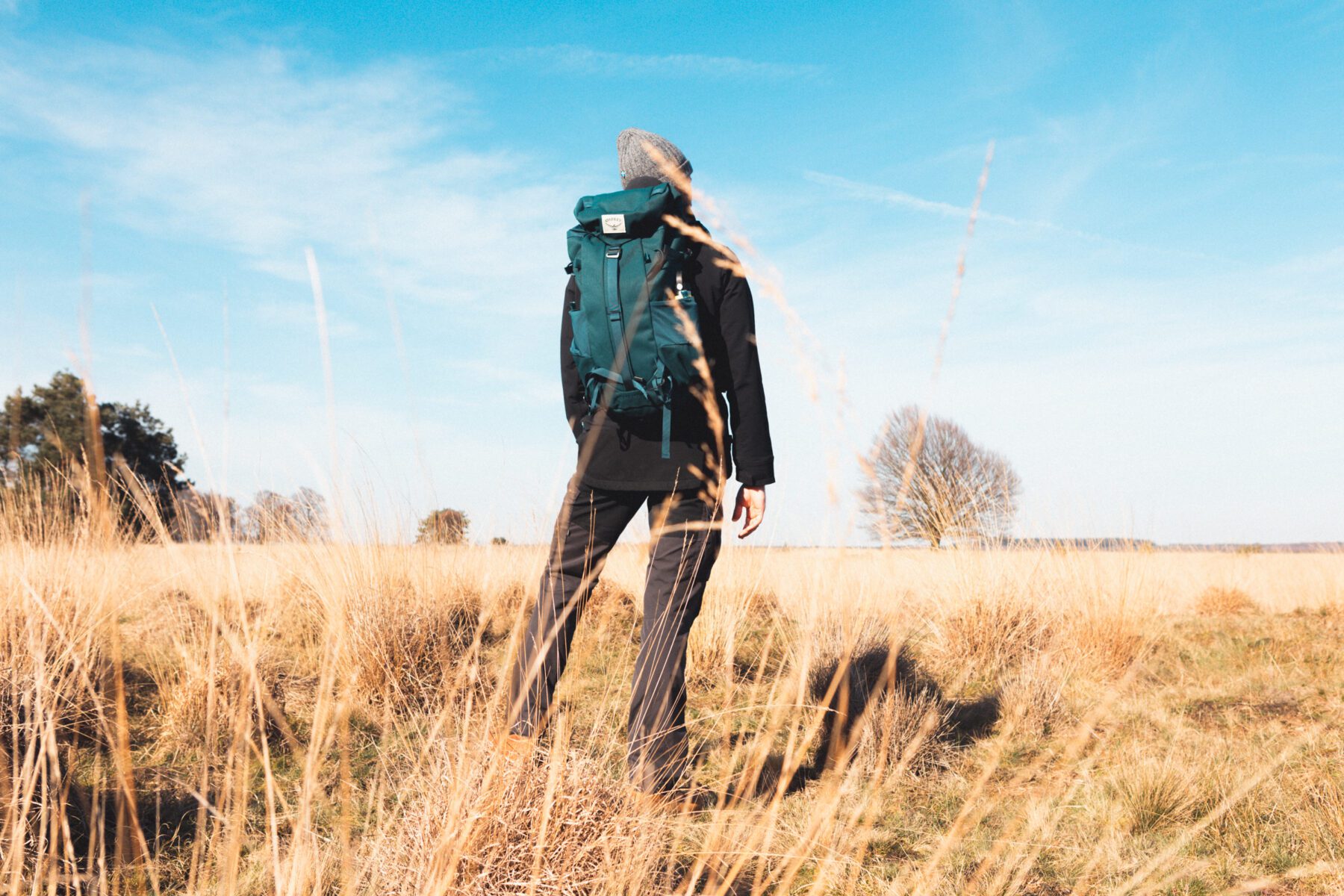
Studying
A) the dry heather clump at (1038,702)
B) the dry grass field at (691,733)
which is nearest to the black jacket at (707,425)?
the dry grass field at (691,733)

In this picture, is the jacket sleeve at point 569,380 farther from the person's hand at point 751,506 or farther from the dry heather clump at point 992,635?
the dry heather clump at point 992,635

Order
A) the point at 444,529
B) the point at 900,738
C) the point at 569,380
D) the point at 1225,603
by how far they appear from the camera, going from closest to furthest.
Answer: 1. the point at 569,380
2. the point at 900,738
3. the point at 444,529
4. the point at 1225,603

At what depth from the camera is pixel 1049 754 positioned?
2.81 metres

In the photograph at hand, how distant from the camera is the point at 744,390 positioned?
2121 millimetres

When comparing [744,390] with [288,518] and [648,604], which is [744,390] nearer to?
[648,604]

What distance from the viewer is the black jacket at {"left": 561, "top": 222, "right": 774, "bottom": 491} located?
2.10m

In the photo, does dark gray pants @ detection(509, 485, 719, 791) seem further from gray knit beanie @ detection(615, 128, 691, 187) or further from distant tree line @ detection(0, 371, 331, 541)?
gray knit beanie @ detection(615, 128, 691, 187)

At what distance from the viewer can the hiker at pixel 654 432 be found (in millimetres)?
1973

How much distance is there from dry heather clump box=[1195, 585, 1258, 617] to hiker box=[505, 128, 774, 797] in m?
6.43

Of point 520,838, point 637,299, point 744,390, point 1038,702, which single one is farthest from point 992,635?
point 520,838

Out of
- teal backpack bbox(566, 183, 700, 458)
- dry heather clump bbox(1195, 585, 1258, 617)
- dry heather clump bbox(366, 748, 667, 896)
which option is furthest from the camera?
dry heather clump bbox(1195, 585, 1258, 617)

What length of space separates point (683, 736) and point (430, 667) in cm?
150

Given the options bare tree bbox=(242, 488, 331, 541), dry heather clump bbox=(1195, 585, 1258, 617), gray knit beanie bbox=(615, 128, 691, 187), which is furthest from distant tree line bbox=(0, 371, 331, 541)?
dry heather clump bbox=(1195, 585, 1258, 617)

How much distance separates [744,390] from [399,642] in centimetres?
185
